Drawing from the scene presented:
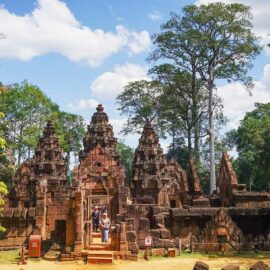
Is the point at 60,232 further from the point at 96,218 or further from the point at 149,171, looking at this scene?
the point at 149,171

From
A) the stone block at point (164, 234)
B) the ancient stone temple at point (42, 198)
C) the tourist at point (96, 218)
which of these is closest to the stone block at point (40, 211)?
the ancient stone temple at point (42, 198)

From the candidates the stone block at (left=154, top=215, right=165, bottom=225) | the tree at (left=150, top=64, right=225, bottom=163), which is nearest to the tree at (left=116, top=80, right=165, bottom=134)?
the tree at (left=150, top=64, right=225, bottom=163)

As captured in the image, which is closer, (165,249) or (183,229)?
(165,249)

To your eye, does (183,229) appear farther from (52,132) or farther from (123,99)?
(123,99)

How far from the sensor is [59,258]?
1598cm

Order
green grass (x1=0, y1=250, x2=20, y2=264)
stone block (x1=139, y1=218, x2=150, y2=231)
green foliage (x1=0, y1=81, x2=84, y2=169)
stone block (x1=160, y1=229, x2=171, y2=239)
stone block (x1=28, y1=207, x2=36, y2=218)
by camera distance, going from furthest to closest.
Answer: green foliage (x1=0, y1=81, x2=84, y2=169), stone block (x1=28, y1=207, x2=36, y2=218), stone block (x1=160, y1=229, x2=171, y2=239), stone block (x1=139, y1=218, x2=150, y2=231), green grass (x1=0, y1=250, x2=20, y2=264)

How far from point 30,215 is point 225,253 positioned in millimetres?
9437

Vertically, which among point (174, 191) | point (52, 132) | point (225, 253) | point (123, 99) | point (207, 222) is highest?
point (123, 99)

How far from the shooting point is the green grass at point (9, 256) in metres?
15.6

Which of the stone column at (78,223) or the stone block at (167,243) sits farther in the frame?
the stone block at (167,243)

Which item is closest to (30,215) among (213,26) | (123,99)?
(213,26)

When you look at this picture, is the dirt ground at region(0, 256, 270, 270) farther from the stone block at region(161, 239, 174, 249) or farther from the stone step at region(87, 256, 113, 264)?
the stone block at region(161, 239, 174, 249)

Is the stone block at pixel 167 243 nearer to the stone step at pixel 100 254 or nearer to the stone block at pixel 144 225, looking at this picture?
the stone block at pixel 144 225

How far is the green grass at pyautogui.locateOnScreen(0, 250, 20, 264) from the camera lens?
15640mm
